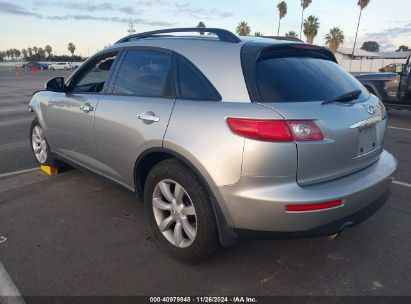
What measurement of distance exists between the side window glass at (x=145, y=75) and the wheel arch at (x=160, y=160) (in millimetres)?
499

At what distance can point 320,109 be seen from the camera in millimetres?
2531

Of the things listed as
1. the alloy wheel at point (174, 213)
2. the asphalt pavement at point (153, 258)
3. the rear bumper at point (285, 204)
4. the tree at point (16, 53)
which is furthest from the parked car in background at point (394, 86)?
the tree at point (16, 53)

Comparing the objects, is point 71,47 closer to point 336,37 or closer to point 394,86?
point 336,37

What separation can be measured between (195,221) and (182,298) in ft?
1.92

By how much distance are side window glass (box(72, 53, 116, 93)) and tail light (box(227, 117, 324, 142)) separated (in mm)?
1980

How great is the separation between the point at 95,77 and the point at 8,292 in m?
2.42

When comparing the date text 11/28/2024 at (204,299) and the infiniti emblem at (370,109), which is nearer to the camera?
the date text 11/28/2024 at (204,299)

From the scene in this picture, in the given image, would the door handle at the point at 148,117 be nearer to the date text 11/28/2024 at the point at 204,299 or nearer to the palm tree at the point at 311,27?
the date text 11/28/2024 at the point at 204,299

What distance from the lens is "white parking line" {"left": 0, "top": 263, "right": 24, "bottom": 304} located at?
2.53 meters

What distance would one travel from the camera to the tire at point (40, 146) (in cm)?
499

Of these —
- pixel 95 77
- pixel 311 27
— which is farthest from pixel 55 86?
pixel 311 27

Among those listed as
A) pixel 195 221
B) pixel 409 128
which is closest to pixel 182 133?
pixel 195 221

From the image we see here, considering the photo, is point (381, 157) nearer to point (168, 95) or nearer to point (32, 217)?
point (168, 95)

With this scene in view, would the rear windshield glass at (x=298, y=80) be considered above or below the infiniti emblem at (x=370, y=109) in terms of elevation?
above
